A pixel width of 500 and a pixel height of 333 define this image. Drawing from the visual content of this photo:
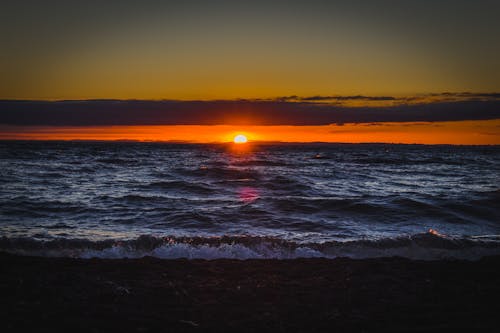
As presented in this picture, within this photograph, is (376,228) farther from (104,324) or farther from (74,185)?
(74,185)

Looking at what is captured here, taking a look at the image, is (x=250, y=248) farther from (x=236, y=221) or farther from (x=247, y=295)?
(x=236, y=221)

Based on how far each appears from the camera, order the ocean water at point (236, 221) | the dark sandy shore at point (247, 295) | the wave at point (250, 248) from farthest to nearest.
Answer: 1. the ocean water at point (236, 221)
2. the wave at point (250, 248)
3. the dark sandy shore at point (247, 295)

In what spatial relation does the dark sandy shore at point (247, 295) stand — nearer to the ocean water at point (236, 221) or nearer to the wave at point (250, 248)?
the wave at point (250, 248)

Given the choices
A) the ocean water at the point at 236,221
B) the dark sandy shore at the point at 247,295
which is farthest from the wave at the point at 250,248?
the dark sandy shore at the point at 247,295

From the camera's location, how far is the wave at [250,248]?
8.94m

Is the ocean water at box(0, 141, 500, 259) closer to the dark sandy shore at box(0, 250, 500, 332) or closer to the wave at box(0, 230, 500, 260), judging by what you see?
the wave at box(0, 230, 500, 260)

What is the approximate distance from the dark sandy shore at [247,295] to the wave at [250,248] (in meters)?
0.74

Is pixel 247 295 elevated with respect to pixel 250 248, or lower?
elevated

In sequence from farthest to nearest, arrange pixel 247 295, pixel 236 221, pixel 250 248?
pixel 236 221, pixel 250 248, pixel 247 295

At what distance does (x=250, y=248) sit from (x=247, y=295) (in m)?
3.11

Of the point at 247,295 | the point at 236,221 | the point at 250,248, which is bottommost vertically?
the point at 236,221

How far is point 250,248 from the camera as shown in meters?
9.32

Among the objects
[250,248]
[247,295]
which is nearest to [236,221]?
[250,248]

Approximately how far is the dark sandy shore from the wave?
735 mm
